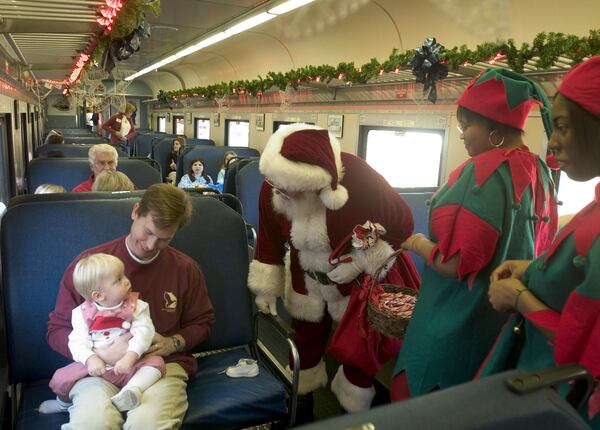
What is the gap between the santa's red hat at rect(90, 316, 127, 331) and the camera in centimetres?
184

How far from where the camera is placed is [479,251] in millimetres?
1589

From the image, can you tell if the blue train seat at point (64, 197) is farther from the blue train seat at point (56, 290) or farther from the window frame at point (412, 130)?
the window frame at point (412, 130)

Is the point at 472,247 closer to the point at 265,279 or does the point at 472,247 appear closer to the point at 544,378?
the point at 544,378

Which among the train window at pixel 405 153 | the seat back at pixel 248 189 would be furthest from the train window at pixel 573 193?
the seat back at pixel 248 189

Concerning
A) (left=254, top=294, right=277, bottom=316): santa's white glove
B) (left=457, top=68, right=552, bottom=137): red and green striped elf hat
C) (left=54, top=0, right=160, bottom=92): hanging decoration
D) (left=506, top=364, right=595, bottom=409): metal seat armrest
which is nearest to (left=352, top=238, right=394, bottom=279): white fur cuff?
(left=254, top=294, right=277, bottom=316): santa's white glove

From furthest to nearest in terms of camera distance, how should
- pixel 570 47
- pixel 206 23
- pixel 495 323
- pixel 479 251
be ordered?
pixel 206 23 → pixel 570 47 → pixel 495 323 → pixel 479 251

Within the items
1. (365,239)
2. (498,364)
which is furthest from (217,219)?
(498,364)

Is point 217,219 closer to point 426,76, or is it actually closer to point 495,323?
point 495,323

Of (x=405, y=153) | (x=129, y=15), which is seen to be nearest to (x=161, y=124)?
(x=405, y=153)

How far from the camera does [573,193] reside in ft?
11.2

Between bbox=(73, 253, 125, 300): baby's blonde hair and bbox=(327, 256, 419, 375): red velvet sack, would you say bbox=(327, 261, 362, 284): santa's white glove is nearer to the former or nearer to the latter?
bbox=(327, 256, 419, 375): red velvet sack

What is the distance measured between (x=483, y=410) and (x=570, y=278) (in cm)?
77

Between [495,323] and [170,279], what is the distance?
4.51 feet

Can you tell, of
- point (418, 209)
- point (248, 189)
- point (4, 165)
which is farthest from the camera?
point (4, 165)
